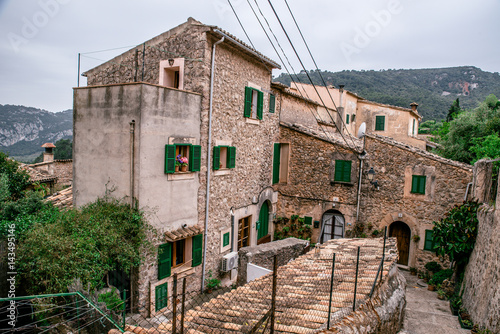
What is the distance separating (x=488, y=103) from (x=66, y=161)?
23999mm

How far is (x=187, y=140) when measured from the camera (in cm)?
966

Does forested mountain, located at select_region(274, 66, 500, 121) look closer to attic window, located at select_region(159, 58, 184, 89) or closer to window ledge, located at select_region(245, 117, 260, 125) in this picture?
window ledge, located at select_region(245, 117, 260, 125)

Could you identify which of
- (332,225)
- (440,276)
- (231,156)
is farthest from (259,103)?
(440,276)

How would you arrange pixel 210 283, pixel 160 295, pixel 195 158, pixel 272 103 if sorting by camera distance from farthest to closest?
pixel 272 103, pixel 210 283, pixel 195 158, pixel 160 295

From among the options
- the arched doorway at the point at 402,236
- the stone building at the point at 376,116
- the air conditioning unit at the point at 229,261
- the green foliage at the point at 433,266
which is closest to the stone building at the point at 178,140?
the air conditioning unit at the point at 229,261

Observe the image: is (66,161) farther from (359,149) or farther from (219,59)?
(359,149)

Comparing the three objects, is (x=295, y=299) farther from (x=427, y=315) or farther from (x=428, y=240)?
(x=428, y=240)

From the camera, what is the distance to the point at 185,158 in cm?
964

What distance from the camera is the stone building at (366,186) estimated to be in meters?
12.8

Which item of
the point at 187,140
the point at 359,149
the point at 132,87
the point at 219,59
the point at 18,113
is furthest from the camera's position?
the point at 18,113

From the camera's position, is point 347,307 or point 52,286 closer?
point 347,307

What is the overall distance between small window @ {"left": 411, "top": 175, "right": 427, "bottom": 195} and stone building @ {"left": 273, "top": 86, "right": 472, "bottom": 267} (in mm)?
35

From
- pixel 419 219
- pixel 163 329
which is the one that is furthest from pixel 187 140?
pixel 419 219

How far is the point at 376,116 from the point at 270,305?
21.6m
